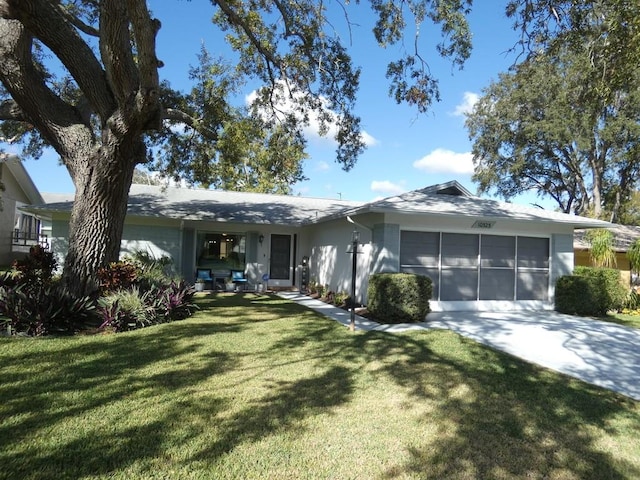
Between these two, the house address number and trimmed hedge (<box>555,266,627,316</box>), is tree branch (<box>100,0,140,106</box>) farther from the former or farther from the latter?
trimmed hedge (<box>555,266,627,316</box>)

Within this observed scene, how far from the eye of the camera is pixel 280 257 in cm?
1644

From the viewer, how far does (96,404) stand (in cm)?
423

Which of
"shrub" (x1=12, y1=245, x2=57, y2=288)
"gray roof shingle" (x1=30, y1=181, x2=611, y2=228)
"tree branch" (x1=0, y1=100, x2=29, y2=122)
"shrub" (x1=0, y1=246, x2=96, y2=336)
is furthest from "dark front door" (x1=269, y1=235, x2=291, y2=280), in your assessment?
"tree branch" (x1=0, y1=100, x2=29, y2=122)

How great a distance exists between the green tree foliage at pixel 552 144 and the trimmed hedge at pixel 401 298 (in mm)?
16646

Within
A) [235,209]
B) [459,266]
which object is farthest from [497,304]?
[235,209]

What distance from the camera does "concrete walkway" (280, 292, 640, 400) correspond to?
19.8ft

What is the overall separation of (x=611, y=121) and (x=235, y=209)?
68.9 feet

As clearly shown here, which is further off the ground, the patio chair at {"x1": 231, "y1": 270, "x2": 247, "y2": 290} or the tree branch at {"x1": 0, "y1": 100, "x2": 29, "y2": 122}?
the tree branch at {"x1": 0, "y1": 100, "x2": 29, "y2": 122}

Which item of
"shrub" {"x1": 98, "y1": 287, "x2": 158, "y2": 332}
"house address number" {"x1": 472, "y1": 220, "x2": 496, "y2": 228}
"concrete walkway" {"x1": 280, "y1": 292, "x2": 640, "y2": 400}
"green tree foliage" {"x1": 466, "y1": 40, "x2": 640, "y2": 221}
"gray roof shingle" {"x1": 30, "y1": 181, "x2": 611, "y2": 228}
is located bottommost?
"concrete walkway" {"x1": 280, "y1": 292, "x2": 640, "y2": 400}

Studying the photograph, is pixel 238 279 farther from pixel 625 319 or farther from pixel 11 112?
pixel 625 319

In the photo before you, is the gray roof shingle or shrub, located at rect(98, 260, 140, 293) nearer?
shrub, located at rect(98, 260, 140, 293)

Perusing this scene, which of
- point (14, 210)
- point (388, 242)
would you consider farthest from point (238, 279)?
point (14, 210)

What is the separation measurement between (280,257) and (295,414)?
40.6ft

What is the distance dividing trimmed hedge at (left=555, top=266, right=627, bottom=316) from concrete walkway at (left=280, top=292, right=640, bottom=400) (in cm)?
50
